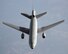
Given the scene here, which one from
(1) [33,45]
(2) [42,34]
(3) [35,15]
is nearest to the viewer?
(1) [33,45]

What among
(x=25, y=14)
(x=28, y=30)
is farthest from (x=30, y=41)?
(x=25, y=14)

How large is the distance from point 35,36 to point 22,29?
14426 mm

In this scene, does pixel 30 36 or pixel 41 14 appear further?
pixel 41 14

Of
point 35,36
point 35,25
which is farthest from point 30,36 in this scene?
point 35,25

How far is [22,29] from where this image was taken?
606ft

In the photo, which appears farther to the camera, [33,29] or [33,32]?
[33,29]

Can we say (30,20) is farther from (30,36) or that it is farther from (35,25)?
(30,36)

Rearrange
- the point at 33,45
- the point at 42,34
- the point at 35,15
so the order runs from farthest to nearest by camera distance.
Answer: the point at 35,15
the point at 42,34
the point at 33,45

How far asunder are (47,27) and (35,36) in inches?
585

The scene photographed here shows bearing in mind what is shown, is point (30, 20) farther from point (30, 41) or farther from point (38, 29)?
point (30, 41)

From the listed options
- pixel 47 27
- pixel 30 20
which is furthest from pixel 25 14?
pixel 47 27

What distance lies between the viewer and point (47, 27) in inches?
7283

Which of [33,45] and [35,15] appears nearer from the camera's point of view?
[33,45]

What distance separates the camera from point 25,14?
192m
